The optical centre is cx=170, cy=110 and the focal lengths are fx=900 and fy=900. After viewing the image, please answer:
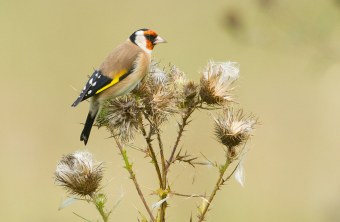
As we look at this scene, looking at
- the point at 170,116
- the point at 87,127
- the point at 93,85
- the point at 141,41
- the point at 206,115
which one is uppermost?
the point at 206,115

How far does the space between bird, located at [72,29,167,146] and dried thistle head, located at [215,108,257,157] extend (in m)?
0.58

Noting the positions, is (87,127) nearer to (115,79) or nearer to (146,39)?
(115,79)

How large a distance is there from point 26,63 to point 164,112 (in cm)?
655

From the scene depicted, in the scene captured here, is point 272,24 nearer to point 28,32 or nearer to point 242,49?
point 242,49

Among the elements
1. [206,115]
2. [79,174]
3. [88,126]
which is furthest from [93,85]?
[206,115]

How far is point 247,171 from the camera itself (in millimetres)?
8891

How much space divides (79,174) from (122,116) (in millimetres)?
409

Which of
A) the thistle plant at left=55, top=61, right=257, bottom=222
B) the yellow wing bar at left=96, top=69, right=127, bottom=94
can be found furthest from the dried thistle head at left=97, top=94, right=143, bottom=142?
the yellow wing bar at left=96, top=69, right=127, bottom=94

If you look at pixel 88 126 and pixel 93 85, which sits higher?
pixel 93 85

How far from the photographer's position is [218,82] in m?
4.89

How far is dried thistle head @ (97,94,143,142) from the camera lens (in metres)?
4.79

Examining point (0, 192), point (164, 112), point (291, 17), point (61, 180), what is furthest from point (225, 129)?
point (0, 192)

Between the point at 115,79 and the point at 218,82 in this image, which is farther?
the point at 115,79

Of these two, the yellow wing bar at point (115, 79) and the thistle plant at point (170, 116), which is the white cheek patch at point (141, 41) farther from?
the thistle plant at point (170, 116)
